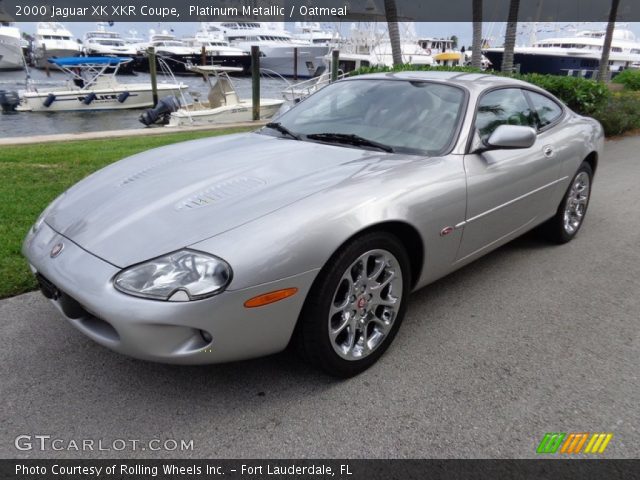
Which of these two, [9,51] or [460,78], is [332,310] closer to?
[460,78]

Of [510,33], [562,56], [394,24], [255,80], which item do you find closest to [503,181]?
[394,24]

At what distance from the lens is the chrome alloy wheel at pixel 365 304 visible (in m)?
2.44

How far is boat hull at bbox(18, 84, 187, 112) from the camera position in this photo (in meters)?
20.9

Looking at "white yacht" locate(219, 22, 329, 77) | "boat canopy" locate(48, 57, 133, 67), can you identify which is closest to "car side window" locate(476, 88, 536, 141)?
"boat canopy" locate(48, 57, 133, 67)

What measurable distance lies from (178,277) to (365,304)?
3.14 feet

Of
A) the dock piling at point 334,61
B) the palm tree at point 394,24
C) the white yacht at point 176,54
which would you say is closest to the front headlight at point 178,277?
the palm tree at point 394,24

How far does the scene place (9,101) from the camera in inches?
813

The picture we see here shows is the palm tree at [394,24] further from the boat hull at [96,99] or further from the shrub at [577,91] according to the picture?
the boat hull at [96,99]

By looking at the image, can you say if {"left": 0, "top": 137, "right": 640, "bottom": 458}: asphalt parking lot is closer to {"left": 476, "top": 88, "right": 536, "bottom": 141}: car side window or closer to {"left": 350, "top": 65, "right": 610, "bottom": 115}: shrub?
{"left": 476, "top": 88, "right": 536, "bottom": 141}: car side window

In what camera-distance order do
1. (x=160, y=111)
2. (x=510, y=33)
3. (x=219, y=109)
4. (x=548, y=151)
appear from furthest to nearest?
(x=160, y=111) < (x=219, y=109) < (x=510, y=33) < (x=548, y=151)

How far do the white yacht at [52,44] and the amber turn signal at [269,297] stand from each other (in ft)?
177

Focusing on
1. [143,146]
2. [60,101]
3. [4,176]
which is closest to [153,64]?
[60,101]
